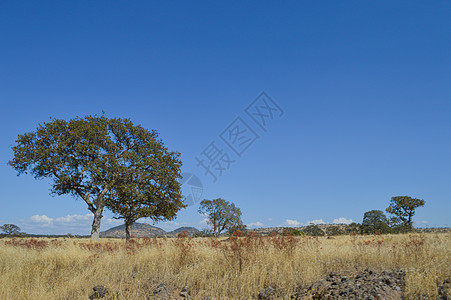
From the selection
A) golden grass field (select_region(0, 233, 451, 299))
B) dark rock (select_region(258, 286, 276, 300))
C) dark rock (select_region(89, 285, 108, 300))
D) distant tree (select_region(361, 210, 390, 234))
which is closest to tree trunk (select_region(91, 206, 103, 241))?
golden grass field (select_region(0, 233, 451, 299))

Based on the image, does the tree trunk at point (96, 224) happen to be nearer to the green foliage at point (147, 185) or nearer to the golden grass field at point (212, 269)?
the green foliage at point (147, 185)

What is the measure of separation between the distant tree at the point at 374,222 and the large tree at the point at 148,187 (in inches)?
1208

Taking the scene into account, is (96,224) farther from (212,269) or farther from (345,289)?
(345,289)

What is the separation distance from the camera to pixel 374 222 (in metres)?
45.3

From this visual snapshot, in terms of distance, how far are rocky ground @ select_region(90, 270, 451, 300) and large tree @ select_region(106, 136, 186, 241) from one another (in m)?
17.3

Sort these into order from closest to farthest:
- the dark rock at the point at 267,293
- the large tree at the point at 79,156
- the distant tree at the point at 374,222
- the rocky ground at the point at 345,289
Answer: the rocky ground at the point at 345,289, the dark rock at the point at 267,293, the large tree at the point at 79,156, the distant tree at the point at 374,222

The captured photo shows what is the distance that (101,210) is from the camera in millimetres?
24266

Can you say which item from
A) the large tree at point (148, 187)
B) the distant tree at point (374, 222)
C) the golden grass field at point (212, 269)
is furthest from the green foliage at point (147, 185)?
the distant tree at point (374, 222)

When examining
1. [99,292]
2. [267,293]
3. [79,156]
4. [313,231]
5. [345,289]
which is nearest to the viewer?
[345,289]

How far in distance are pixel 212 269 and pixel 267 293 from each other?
6.39 feet

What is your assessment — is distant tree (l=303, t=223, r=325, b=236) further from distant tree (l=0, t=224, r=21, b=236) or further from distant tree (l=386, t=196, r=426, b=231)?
distant tree (l=0, t=224, r=21, b=236)

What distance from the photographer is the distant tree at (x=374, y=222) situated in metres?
41.3

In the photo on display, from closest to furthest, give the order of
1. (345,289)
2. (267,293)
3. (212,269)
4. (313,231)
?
(345,289)
(267,293)
(212,269)
(313,231)

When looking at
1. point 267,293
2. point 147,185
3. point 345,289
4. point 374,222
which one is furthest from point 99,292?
point 374,222
